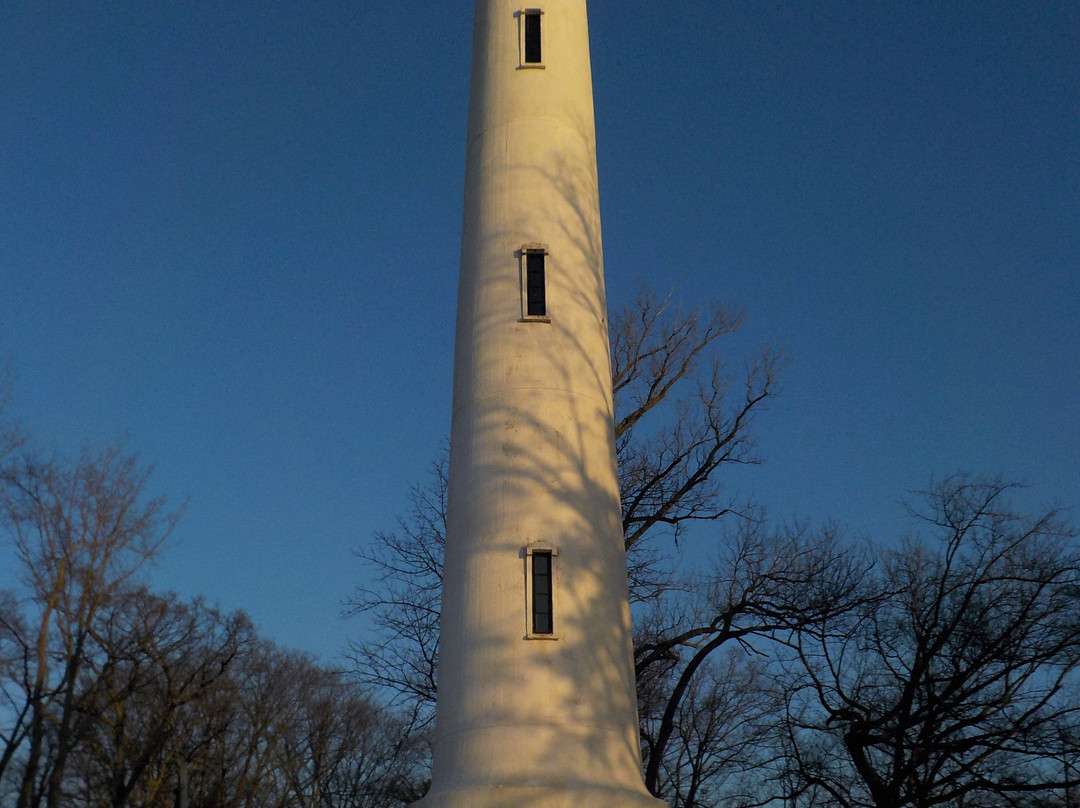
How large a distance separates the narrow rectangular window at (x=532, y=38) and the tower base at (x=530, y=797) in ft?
33.5

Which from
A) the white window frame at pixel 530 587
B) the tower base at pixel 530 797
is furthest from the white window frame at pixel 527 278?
the tower base at pixel 530 797

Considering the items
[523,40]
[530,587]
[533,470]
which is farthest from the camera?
[523,40]

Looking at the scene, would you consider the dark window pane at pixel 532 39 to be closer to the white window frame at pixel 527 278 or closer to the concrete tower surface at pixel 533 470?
the concrete tower surface at pixel 533 470

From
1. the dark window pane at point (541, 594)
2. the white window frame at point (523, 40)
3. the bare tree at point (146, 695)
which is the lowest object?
the dark window pane at point (541, 594)

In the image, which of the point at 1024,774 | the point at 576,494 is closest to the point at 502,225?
the point at 576,494

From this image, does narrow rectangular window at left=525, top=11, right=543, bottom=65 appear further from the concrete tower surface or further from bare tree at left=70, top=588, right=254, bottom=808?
bare tree at left=70, top=588, right=254, bottom=808

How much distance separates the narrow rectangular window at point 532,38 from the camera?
16891 mm

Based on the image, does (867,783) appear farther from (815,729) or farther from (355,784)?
(355,784)

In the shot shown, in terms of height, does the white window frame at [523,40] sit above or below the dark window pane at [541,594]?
above

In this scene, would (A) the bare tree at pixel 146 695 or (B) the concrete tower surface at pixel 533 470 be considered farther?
(A) the bare tree at pixel 146 695

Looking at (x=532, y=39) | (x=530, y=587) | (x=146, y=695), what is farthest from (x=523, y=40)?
(x=146, y=695)

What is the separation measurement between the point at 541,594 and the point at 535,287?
13.9 ft

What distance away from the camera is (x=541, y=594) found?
13.2 metres

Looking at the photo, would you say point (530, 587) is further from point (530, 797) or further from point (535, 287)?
point (535, 287)
